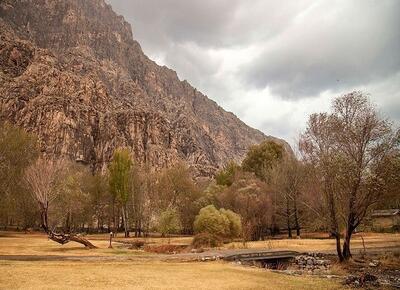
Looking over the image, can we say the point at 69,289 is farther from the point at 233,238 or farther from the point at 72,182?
the point at 72,182

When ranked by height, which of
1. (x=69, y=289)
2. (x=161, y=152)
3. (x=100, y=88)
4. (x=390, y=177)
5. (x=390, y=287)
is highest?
(x=100, y=88)

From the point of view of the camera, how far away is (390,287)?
20.1 m

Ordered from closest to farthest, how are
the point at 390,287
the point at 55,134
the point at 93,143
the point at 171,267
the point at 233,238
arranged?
1. the point at 390,287
2. the point at 171,267
3. the point at 233,238
4. the point at 55,134
5. the point at 93,143

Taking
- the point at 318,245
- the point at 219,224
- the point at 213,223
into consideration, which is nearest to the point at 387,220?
the point at 318,245

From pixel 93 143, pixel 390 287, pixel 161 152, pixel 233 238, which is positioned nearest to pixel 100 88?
pixel 93 143

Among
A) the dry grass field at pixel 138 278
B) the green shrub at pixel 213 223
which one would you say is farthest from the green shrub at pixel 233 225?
the dry grass field at pixel 138 278

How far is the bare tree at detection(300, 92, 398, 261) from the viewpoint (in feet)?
103

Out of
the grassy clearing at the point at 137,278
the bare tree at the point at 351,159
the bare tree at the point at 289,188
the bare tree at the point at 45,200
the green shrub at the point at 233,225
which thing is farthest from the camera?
the bare tree at the point at 289,188

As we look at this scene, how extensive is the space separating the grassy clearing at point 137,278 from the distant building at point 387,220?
163 ft

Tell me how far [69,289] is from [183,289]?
4.91 metres

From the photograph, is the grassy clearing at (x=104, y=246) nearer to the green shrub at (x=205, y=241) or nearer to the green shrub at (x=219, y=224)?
the green shrub at (x=205, y=241)

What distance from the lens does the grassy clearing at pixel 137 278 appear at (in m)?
17.7

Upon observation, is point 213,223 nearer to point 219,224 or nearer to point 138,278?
point 219,224

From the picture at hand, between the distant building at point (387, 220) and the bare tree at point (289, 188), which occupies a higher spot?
the bare tree at point (289, 188)
